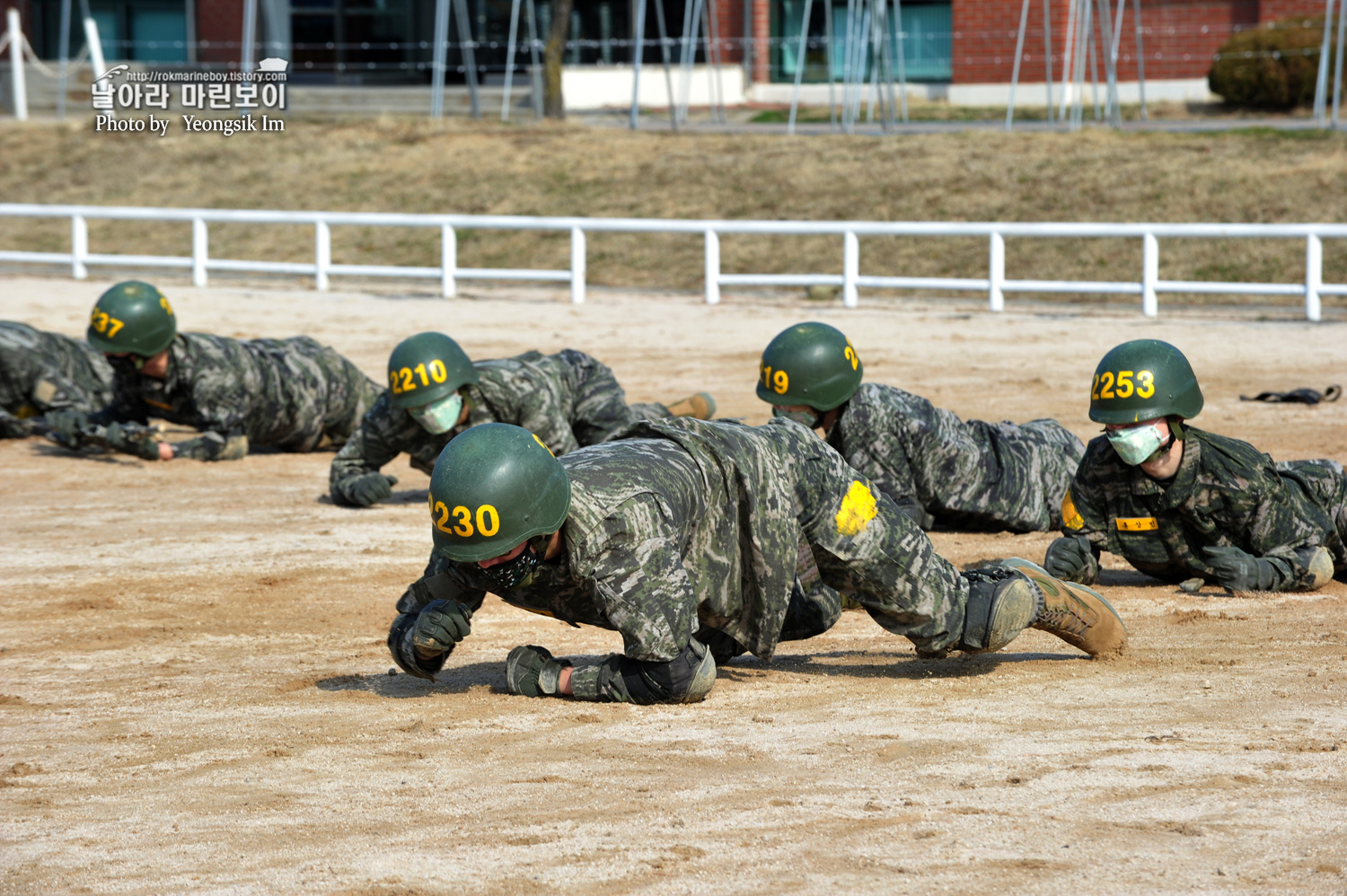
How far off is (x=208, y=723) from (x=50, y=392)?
798cm

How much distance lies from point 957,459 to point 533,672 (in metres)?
3.54

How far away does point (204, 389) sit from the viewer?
11.6 m

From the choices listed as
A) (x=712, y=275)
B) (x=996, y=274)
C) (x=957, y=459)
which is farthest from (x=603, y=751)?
(x=712, y=275)

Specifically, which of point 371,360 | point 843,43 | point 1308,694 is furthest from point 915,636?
point 843,43

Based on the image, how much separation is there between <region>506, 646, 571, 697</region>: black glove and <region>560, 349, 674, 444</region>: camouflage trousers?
4.55 meters

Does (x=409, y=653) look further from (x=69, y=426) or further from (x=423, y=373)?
(x=69, y=426)

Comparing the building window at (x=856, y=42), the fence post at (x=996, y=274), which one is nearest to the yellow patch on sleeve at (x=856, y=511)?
the fence post at (x=996, y=274)

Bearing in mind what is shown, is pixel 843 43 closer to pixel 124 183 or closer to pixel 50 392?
pixel 124 183

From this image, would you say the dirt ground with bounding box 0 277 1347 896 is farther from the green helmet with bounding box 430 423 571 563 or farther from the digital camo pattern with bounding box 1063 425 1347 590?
the green helmet with bounding box 430 423 571 563

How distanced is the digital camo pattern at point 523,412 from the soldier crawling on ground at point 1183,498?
115 inches

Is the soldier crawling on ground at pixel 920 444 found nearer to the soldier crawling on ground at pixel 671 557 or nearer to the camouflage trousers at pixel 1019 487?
the camouflage trousers at pixel 1019 487

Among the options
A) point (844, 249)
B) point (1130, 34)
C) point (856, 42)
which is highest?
point (1130, 34)

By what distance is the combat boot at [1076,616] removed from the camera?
5.79 m

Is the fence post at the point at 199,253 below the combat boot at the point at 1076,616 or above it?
above
